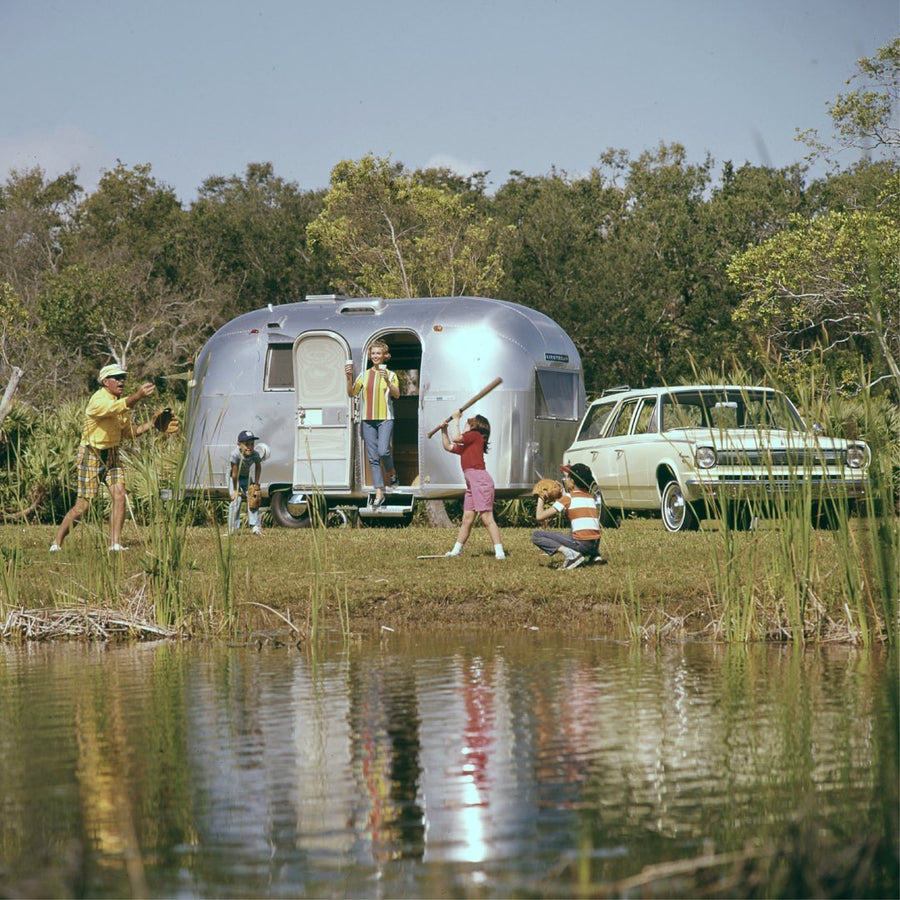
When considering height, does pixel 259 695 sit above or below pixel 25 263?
below

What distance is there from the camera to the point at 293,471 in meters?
18.3

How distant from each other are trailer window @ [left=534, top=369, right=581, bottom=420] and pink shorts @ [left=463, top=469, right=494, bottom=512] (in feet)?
14.2

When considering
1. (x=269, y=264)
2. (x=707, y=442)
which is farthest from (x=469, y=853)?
(x=269, y=264)

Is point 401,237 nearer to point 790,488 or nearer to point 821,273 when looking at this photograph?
point 821,273

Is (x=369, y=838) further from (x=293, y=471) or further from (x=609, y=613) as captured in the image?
(x=293, y=471)

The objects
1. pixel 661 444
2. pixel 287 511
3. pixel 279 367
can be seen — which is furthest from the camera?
pixel 287 511

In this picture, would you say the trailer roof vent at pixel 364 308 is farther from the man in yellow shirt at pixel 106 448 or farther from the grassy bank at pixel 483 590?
the grassy bank at pixel 483 590

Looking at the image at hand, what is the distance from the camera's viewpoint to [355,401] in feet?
58.0

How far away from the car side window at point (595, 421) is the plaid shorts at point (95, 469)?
6.07 m

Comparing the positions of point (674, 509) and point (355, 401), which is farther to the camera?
point (355, 401)

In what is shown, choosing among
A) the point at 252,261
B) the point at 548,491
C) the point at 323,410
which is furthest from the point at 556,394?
the point at 252,261

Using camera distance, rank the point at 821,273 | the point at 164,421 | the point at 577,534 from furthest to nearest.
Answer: the point at 821,273
the point at 164,421
the point at 577,534

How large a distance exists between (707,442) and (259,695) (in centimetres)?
789

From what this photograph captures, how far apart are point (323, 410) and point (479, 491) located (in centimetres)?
509
